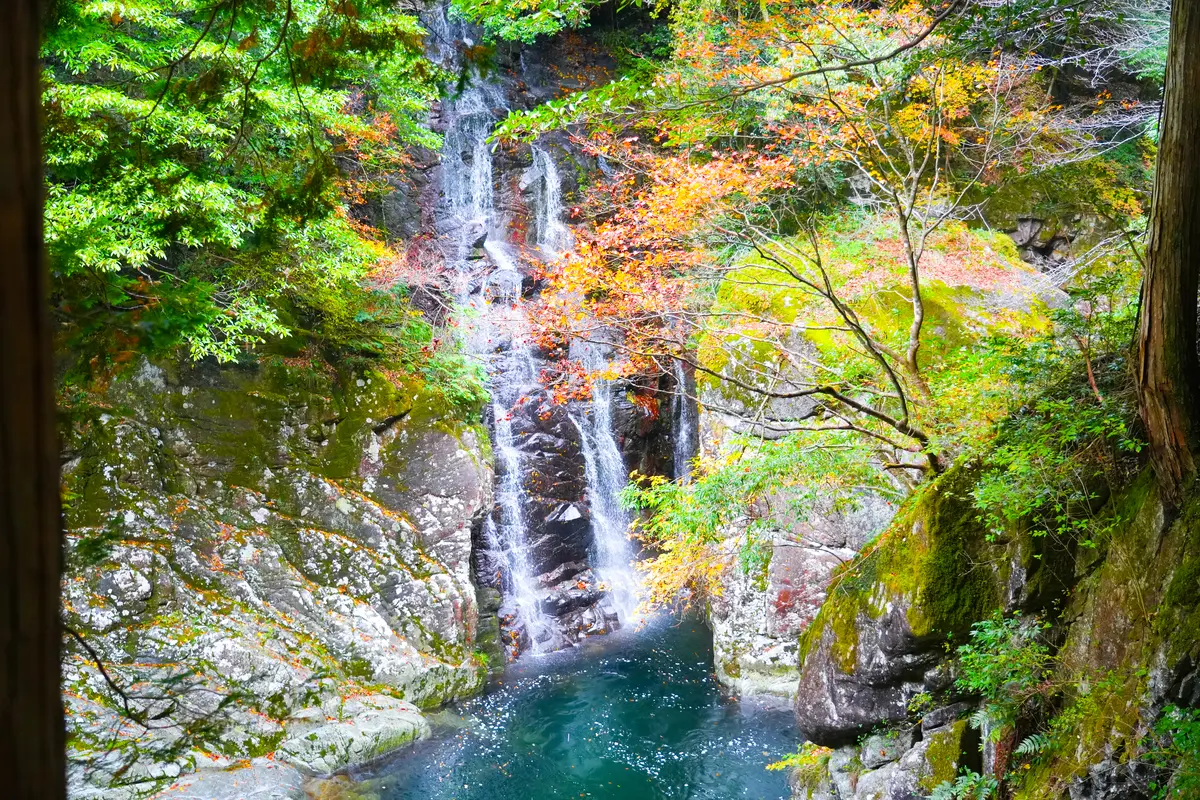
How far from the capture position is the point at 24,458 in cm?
91

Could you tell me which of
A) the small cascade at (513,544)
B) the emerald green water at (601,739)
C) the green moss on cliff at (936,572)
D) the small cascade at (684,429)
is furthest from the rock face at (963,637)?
the small cascade at (684,429)

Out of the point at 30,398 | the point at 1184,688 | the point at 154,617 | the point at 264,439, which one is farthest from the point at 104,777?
the point at 1184,688

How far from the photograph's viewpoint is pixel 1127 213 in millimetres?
12062

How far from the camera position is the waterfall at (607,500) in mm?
12781

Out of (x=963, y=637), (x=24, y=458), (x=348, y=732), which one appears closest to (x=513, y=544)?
(x=348, y=732)

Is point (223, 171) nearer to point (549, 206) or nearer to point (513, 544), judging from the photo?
point (513, 544)

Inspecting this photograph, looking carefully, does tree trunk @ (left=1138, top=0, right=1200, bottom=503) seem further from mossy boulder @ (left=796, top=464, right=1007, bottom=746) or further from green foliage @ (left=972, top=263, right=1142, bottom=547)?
mossy boulder @ (left=796, top=464, right=1007, bottom=746)

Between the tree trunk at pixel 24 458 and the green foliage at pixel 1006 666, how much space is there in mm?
4695

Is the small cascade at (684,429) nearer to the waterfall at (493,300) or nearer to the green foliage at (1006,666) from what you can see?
the waterfall at (493,300)

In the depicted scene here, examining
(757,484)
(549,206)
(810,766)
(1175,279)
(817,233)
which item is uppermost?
(549,206)

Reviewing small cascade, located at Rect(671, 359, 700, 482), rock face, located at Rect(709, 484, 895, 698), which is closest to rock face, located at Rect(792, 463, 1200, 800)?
rock face, located at Rect(709, 484, 895, 698)

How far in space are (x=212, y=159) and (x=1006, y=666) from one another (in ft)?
29.2

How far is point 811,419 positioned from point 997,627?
540cm

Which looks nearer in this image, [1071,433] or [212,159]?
[1071,433]
